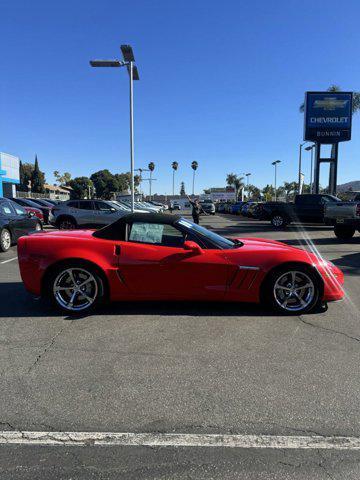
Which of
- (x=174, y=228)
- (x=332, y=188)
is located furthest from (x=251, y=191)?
(x=174, y=228)

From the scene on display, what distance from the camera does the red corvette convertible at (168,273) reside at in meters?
5.26

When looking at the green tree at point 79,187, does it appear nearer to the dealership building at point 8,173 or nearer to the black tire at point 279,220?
the dealership building at point 8,173

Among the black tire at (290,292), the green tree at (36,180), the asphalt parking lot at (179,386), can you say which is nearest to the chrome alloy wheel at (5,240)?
the asphalt parking lot at (179,386)

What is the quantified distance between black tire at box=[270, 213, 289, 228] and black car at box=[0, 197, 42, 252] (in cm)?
1366

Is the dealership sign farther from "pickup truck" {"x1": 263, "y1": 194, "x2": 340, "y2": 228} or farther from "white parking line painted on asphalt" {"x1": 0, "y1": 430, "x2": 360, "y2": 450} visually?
"white parking line painted on asphalt" {"x1": 0, "y1": 430, "x2": 360, "y2": 450}

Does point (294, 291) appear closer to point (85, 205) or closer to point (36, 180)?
point (85, 205)

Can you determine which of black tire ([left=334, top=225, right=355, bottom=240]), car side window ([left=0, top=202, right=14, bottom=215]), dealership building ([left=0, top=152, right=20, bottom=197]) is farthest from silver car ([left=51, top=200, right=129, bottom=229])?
dealership building ([left=0, top=152, right=20, bottom=197])

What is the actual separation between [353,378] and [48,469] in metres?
2.59

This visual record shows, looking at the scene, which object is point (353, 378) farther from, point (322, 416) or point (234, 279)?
point (234, 279)

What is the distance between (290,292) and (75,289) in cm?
281

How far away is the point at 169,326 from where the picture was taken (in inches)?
194

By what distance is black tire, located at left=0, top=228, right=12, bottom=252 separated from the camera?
433 inches

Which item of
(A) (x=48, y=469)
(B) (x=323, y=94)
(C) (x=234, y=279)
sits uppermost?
(B) (x=323, y=94)

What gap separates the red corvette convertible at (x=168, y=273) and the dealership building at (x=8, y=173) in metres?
35.3
